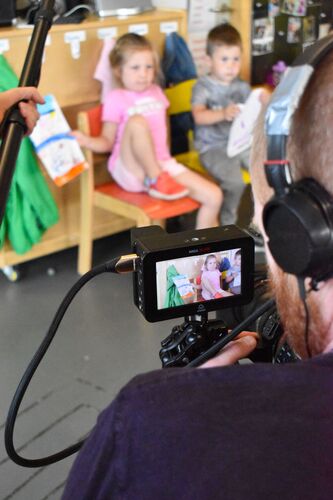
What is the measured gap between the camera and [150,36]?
9.94 feet

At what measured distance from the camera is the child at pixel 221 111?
10.0ft

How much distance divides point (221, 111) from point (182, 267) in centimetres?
226

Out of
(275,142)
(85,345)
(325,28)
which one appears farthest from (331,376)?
(325,28)

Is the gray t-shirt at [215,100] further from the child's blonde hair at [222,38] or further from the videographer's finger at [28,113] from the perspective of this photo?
the videographer's finger at [28,113]

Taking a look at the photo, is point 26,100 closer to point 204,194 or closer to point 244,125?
point 204,194

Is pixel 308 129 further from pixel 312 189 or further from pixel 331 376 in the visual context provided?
pixel 331 376

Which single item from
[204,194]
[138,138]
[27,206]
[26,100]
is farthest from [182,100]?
[26,100]

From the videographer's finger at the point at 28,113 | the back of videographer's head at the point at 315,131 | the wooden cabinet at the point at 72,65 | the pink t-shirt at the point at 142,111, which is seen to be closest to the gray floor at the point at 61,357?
the wooden cabinet at the point at 72,65

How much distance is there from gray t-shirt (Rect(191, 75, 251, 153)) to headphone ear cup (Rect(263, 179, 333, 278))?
2.47 m

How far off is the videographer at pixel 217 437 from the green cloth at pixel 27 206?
2.14 m

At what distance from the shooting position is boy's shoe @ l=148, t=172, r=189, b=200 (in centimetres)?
278

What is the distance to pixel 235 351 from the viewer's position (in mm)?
851

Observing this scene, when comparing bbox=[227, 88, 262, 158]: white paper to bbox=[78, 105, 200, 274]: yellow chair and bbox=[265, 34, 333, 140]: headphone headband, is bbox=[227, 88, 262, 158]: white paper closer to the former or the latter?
bbox=[78, 105, 200, 274]: yellow chair

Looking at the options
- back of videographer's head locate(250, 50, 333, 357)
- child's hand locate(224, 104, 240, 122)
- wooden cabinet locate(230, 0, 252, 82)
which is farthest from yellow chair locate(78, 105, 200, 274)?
back of videographer's head locate(250, 50, 333, 357)
